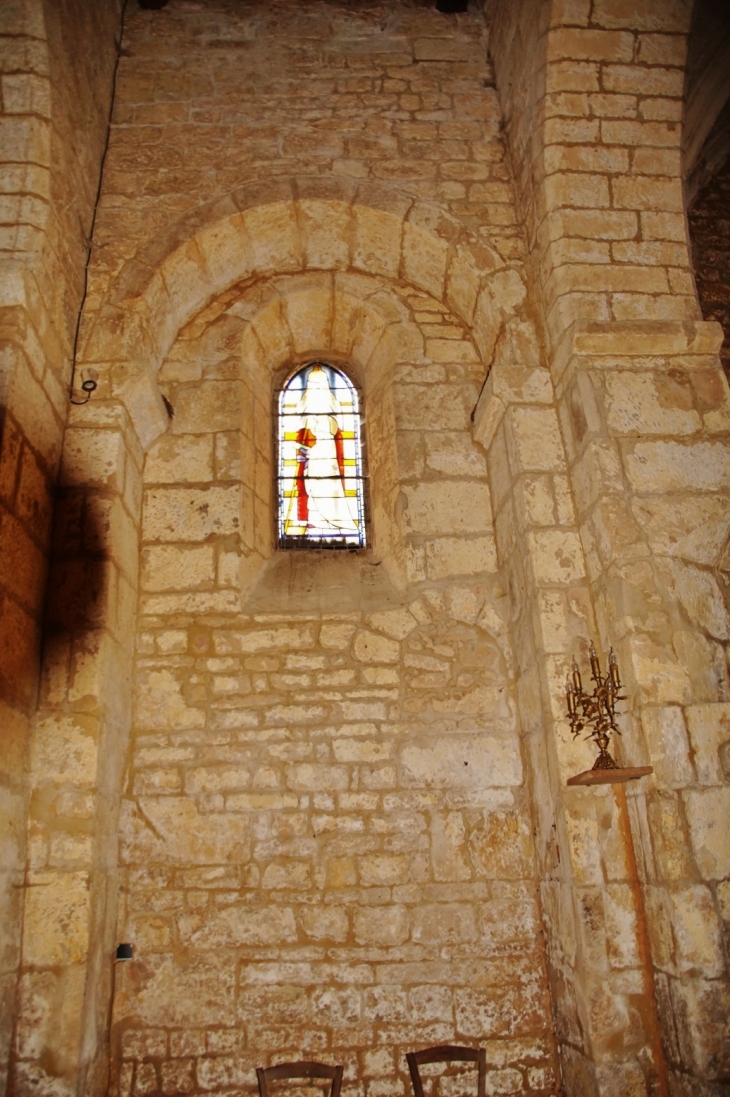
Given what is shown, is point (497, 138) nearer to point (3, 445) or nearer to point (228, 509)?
point (228, 509)

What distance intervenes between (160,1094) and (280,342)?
3968 mm

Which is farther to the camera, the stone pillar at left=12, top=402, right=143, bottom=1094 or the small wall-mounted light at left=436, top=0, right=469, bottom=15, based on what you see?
Result: the small wall-mounted light at left=436, top=0, right=469, bottom=15

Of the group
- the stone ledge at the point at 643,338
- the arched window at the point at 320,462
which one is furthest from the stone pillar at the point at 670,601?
the arched window at the point at 320,462

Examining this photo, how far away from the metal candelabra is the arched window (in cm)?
176

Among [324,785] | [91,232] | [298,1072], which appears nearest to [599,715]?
[324,785]

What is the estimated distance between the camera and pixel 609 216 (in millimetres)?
4004

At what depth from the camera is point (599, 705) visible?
3.10m

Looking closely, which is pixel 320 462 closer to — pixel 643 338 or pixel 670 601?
pixel 643 338

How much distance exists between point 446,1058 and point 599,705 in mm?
1450

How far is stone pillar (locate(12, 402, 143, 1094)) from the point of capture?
301 cm

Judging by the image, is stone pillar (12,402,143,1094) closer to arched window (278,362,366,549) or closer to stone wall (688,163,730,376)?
arched window (278,362,366,549)

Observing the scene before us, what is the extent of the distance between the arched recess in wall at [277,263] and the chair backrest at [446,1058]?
311cm

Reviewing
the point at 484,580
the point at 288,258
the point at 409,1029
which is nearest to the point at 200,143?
the point at 288,258

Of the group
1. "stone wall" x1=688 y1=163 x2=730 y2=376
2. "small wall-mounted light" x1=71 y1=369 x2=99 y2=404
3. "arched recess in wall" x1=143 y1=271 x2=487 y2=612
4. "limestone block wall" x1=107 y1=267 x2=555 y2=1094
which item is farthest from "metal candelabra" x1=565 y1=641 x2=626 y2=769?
"stone wall" x1=688 y1=163 x2=730 y2=376
